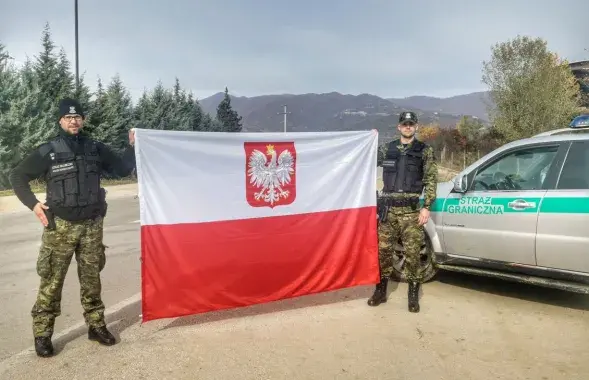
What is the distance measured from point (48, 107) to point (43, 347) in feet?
65.3

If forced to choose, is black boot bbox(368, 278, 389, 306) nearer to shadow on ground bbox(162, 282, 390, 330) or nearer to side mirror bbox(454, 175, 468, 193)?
shadow on ground bbox(162, 282, 390, 330)

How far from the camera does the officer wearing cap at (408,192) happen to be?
191 inches

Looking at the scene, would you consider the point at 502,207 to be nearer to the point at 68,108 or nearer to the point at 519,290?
the point at 519,290

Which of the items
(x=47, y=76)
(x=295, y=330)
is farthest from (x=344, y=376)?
(x=47, y=76)

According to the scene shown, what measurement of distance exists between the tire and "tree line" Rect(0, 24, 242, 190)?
17.1 m

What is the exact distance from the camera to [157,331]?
167 inches

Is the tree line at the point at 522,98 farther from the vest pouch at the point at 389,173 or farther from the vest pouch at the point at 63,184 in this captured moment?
the vest pouch at the point at 63,184

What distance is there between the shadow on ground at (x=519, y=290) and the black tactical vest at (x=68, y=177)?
4.15 meters

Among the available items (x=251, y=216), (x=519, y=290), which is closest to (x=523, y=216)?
(x=519, y=290)

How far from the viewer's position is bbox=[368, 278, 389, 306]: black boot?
501 cm

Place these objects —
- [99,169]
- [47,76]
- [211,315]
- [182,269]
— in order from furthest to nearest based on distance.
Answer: [47,76]
[211,315]
[182,269]
[99,169]

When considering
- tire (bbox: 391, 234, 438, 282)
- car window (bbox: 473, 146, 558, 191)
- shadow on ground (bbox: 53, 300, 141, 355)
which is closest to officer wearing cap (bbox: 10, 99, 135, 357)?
shadow on ground (bbox: 53, 300, 141, 355)

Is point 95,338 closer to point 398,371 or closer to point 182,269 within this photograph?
point 182,269

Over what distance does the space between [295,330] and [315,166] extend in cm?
160
